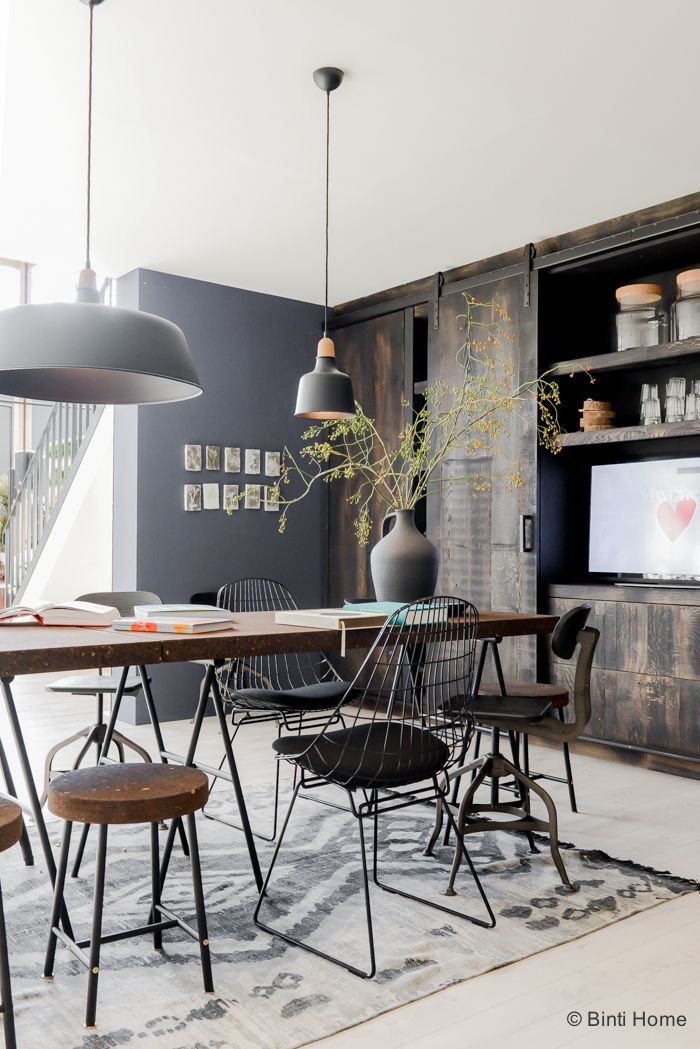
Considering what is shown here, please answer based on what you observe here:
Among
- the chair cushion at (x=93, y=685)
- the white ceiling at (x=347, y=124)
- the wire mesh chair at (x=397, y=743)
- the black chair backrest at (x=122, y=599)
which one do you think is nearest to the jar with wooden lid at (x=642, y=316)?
the white ceiling at (x=347, y=124)

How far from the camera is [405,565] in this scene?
3.39 m

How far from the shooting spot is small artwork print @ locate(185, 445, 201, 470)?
5730 mm

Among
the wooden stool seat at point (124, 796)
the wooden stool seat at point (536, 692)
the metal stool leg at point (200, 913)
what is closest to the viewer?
the wooden stool seat at point (124, 796)

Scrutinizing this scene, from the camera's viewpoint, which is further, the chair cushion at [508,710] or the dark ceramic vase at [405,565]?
the dark ceramic vase at [405,565]

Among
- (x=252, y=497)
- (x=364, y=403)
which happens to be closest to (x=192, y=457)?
(x=252, y=497)

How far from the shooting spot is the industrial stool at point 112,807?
1967mm

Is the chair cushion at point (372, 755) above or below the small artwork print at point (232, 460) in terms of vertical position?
below

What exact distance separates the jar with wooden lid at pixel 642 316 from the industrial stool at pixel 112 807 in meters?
3.58

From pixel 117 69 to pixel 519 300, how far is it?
2.65 m

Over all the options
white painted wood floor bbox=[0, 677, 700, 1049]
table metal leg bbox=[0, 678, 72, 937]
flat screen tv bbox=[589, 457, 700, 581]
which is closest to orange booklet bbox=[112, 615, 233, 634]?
table metal leg bbox=[0, 678, 72, 937]

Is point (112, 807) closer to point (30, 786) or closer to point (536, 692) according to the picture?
point (30, 786)

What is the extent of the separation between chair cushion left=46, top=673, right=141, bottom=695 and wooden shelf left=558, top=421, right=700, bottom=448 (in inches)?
105

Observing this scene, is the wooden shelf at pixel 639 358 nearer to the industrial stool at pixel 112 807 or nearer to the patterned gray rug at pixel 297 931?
the patterned gray rug at pixel 297 931

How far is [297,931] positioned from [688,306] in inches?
139
